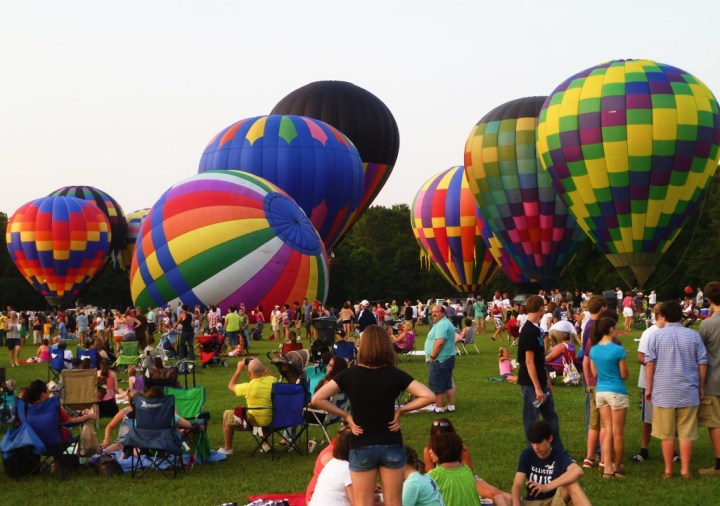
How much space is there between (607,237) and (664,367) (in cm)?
2788

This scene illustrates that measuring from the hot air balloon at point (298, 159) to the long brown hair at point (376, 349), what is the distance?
104 feet

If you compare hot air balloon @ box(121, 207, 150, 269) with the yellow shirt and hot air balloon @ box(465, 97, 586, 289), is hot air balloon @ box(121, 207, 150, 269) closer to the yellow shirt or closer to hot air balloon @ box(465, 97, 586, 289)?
hot air balloon @ box(465, 97, 586, 289)

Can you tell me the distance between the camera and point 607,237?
115 feet

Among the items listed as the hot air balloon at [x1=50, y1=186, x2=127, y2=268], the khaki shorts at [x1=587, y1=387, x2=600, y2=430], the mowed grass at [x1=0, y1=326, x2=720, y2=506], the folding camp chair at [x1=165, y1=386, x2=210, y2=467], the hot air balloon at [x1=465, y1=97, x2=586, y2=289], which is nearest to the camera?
the mowed grass at [x1=0, y1=326, x2=720, y2=506]

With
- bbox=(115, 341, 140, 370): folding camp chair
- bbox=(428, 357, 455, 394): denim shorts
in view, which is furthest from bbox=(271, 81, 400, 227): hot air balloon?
bbox=(428, 357, 455, 394): denim shorts

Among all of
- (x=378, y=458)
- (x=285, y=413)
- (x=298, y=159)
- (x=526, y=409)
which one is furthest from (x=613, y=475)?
(x=298, y=159)

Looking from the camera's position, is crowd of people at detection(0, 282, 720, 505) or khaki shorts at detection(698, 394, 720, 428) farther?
khaki shorts at detection(698, 394, 720, 428)

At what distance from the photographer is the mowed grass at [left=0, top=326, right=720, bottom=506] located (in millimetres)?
7816

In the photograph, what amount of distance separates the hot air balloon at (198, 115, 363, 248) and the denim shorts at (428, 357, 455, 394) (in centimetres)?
2563

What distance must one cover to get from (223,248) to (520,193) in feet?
47.5

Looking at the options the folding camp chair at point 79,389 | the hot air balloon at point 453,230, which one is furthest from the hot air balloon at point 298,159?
the folding camp chair at point 79,389

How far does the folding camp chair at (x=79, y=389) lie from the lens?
11.5m

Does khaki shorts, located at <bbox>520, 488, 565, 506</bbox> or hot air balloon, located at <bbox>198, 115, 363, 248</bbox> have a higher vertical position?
hot air balloon, located at <bbox>198, 115, 363, 248</bbox>

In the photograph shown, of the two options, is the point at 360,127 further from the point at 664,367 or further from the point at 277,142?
the point at 664,367
